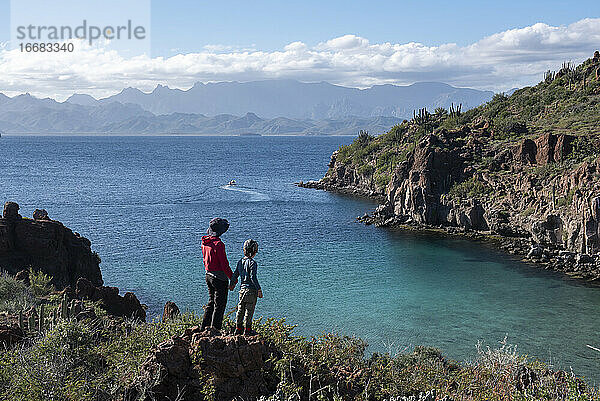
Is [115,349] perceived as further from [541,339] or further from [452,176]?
[452,176]

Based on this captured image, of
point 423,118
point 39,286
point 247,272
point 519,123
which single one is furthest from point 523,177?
point 247,272

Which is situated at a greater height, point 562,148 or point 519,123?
point 519,123

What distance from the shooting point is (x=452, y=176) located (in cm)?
5147

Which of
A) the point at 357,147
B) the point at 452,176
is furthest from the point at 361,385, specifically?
the point at 357,147

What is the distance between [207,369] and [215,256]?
2.04 m

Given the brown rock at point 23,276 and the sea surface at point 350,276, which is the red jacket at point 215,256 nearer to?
the sea surface at point 350,276

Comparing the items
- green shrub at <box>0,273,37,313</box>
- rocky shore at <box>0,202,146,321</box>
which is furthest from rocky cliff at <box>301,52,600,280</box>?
green shrub at <box>0,273,37,313</box>

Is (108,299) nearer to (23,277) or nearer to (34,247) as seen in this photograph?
(23,277)

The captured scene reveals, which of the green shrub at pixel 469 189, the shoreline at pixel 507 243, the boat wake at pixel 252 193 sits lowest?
the shoreline at pixel 507 243

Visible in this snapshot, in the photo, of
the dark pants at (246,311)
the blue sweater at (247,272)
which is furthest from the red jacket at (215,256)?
the dark pants at (246,311)

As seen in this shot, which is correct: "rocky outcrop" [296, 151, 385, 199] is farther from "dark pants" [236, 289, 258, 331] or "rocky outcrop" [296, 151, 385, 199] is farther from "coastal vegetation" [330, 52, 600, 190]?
"dark pants" [236, 289, 258, 331]

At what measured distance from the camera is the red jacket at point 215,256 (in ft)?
31.4

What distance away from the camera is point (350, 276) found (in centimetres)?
3541

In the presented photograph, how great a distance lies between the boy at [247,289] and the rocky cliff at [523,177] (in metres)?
31.3
